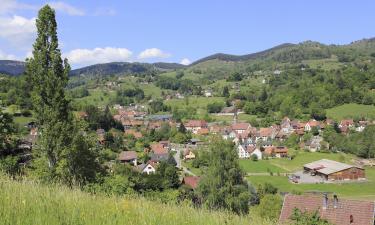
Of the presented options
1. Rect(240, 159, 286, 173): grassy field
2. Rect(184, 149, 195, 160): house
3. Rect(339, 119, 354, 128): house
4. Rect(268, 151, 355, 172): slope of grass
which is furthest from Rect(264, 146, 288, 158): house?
Rect(339, 119, 354, 128): house

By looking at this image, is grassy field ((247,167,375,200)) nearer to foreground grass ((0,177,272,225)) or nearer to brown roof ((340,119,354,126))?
brown roof ((340,119,354,126))

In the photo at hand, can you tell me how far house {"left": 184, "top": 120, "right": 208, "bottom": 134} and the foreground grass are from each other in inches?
3874

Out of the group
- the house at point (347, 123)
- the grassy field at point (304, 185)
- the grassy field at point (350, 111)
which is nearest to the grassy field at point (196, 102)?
the grassy field at point (350, 111)

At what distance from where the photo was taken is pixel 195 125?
10700cm

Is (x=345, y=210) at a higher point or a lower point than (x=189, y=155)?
higher

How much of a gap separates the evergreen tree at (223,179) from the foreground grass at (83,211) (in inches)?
850

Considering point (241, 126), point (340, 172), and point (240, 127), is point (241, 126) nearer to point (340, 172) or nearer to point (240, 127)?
point (240, 127)

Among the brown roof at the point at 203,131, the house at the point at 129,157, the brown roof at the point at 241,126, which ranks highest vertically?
the brown roof at the point at 241,126

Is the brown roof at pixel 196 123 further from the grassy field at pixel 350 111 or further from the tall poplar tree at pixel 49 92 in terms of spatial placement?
the tall poplar tree at pixel 49 92

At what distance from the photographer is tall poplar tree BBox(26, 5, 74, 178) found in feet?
52.1

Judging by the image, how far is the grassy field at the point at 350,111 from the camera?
10601cm

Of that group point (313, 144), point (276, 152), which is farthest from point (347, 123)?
point (276, 152)

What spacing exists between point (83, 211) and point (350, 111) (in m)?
113

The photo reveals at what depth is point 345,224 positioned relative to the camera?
1845 cm
